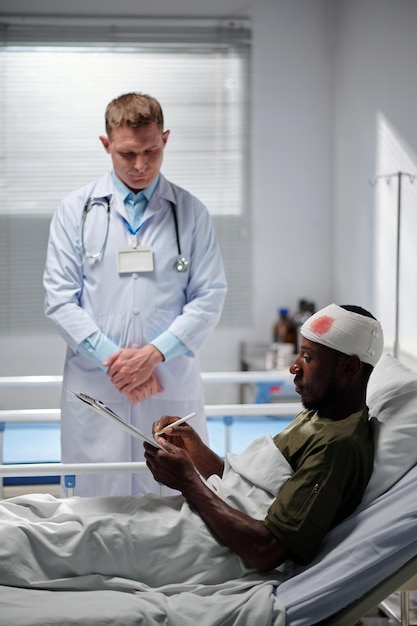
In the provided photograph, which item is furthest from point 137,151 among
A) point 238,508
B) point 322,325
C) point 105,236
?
point 238,508

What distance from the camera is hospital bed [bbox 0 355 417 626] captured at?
71.6 inches

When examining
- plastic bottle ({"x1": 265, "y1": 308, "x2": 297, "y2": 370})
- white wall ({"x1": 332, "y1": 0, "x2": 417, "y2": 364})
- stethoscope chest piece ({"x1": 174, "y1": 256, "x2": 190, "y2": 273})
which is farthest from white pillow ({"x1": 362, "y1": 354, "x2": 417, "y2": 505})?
plastic bottle ({"x1": 265, "y1": 308, "x2": 297, "y2": 370})

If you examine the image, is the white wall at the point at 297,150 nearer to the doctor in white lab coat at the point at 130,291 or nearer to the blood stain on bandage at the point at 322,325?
the doctor in white lab coat at the point at 130,291

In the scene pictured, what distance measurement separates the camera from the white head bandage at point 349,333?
6.90ft

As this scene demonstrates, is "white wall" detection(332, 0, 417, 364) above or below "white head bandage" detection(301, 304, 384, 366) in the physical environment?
above

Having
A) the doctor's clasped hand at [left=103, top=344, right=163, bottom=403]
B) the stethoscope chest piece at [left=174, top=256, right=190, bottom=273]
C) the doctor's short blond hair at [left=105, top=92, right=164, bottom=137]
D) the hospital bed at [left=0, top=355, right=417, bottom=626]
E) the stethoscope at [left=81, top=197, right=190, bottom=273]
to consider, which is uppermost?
the doctor's short blond hair at [left=105, top=92, right=164, bottom=137]

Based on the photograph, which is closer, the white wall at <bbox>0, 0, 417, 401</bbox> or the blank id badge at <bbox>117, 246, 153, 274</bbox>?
the blank id badge at <bbox>117, 246, 153, 274</bbox>

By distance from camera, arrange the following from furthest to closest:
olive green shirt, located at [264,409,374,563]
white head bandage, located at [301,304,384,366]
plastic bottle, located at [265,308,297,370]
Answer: plastic bottle, located at [265,308,297,370] < white head bandage, located at [301,304,384,366] < olive green shirt, located at [264,409,374,563]

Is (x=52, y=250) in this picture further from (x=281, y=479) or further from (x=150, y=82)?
(x=150, y=82)

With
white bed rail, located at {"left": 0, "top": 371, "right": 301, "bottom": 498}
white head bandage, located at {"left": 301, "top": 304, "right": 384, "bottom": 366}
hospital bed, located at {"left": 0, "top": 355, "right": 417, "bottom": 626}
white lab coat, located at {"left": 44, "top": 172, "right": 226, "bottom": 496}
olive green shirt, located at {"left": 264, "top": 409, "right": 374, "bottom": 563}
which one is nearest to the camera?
hospital bed, located at {"left": 0, "top": 355, "right": 417, "bottom": 626}

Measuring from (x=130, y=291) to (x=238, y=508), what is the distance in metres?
1.15

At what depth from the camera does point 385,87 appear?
4.70m

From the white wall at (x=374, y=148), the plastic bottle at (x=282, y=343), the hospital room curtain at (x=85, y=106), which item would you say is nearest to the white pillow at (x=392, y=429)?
the white wall at (x=374, y=148)

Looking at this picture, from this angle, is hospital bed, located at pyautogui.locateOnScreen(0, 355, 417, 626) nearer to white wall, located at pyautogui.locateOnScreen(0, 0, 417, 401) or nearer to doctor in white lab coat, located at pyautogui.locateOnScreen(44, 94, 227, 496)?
doctor in white lab coat, located at pyautogui.locateOnScreen(44, 94, 227, 496)
